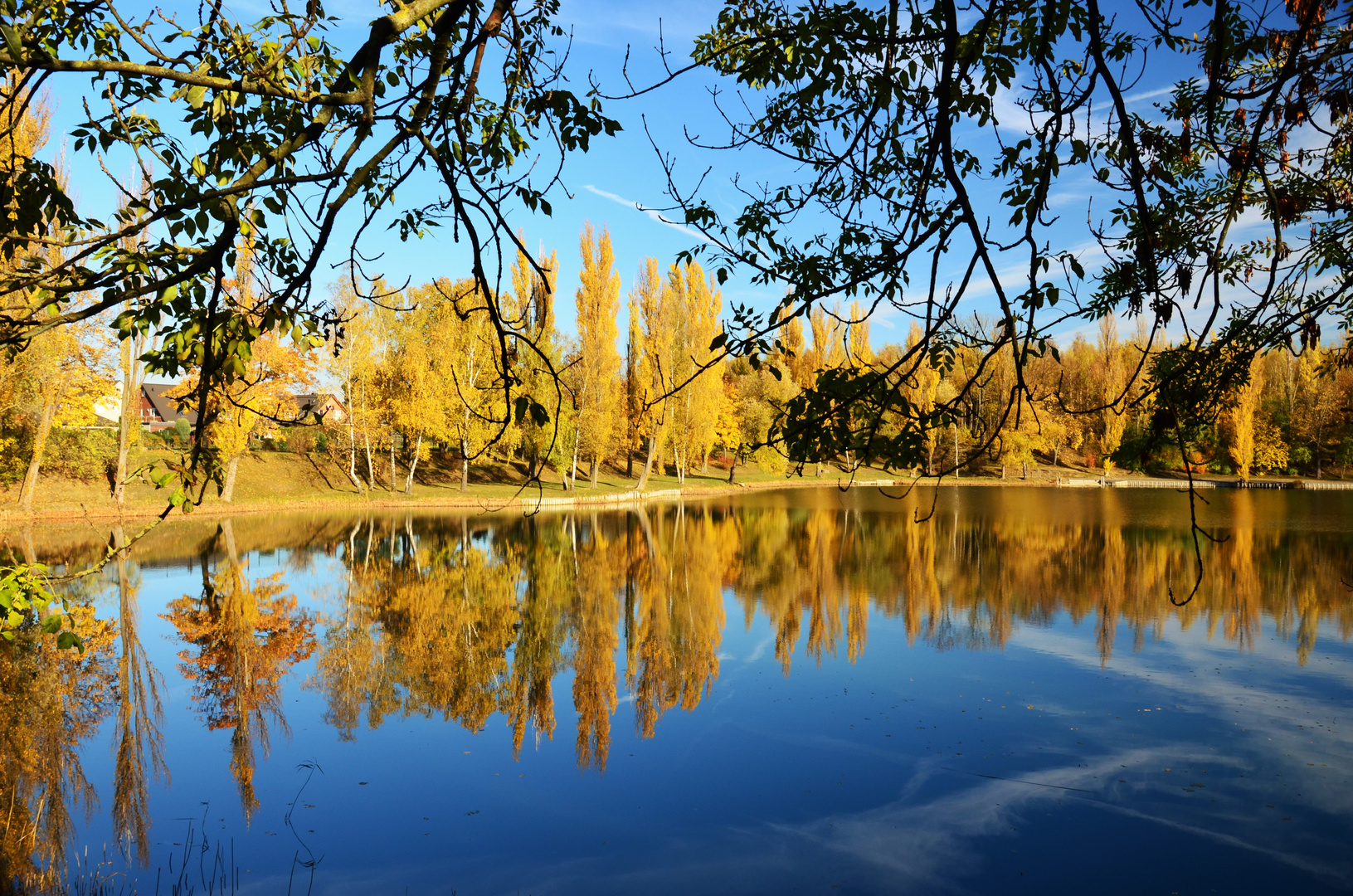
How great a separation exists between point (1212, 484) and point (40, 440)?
194ft

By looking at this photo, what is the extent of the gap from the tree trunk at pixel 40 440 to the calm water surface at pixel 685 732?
8.58m

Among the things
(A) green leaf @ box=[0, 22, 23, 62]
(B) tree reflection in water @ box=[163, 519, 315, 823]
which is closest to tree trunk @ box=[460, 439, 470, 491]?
(B) tree reflection in water @ box=[163, 519, 315, 823]

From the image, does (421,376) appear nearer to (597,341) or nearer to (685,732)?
(597,341)

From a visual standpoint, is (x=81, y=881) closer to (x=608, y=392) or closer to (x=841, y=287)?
(x=841, y=287)

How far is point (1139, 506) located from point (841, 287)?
37.4 metres

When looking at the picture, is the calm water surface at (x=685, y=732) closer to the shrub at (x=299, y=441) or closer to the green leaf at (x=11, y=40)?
the green leaf at (x=11, y=40)

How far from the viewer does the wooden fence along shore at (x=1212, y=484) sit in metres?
48.1

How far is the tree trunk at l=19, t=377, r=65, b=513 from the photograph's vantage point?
2428 centimetres

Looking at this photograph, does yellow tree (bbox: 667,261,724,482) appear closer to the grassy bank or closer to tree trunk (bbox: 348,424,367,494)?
the grassy bank

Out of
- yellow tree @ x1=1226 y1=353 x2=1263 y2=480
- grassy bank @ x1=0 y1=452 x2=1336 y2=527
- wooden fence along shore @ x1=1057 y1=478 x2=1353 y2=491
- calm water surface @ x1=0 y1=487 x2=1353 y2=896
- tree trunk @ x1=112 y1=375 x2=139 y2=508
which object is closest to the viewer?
calm water surface @ x1=0 y1=487 x2=1353 y2=896

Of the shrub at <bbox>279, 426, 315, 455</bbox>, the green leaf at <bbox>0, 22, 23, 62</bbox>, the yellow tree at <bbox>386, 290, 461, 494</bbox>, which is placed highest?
the yellow tree at <bbox>386, 290, 461, 494</bbox>

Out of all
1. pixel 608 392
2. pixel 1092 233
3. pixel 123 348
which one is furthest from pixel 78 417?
pixel 1092 233

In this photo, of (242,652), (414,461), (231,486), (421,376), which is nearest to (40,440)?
(231,486)

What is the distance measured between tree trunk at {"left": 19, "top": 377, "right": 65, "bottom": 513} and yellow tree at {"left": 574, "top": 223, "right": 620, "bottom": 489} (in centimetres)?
1863
